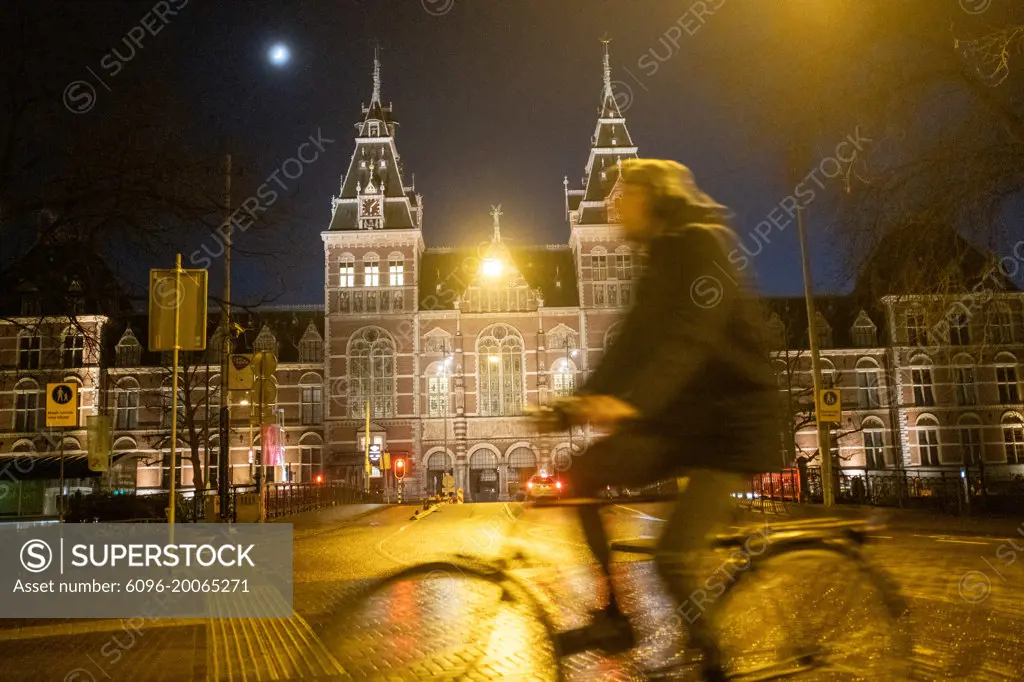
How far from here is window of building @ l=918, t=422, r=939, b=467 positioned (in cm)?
4538

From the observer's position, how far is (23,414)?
45500mm

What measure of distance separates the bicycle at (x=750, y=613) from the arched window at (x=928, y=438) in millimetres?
46919

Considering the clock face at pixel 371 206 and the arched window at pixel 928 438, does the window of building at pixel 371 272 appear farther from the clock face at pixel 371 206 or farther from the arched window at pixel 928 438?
the arched window at pixel 928 438

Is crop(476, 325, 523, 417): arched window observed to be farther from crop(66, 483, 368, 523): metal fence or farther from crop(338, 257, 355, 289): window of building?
crop(66, 483, 368, 523): metal fence

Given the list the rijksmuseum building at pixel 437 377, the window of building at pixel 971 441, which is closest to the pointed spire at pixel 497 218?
the rijksmuseum building at pixel 437 377

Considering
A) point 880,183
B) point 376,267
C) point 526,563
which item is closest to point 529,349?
point 376,267

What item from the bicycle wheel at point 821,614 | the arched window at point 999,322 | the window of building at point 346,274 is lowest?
the bicycle wheel at point 821,614

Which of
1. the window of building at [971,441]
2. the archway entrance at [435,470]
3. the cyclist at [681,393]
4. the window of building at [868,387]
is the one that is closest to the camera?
the cyclist at [681,393]

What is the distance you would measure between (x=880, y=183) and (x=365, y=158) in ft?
135

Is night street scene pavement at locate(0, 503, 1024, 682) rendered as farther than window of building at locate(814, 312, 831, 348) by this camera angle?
No

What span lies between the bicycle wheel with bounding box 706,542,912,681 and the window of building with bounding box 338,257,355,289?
43.3 meters

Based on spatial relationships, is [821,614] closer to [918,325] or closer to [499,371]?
[918,325]

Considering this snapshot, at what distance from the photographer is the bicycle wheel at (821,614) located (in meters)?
3.60

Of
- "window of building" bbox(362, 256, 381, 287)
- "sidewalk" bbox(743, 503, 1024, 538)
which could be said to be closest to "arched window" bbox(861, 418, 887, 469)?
"window of building" bbox(362, 256, 381, 287)
